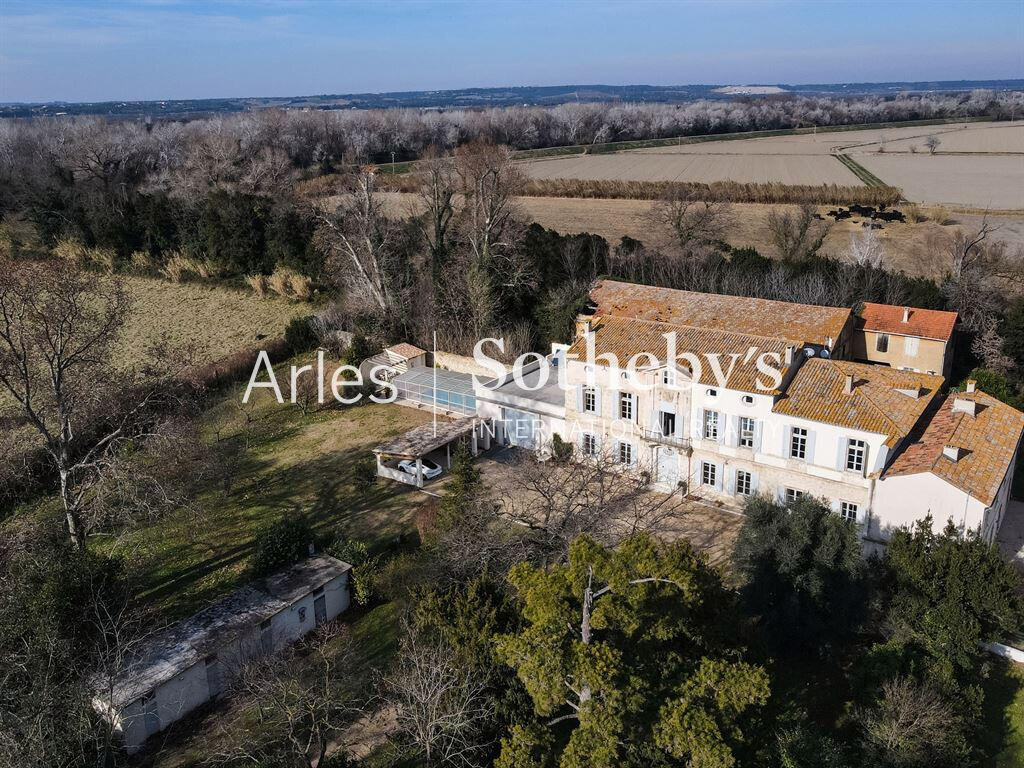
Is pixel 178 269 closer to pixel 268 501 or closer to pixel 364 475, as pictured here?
pixel 268 501

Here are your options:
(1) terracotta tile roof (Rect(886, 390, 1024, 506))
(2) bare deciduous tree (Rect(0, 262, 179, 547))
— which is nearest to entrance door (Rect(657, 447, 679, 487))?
(1) terracotta tile roof (Rect(886, 390, 1024, 506))

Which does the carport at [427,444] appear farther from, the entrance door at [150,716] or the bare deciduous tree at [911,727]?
the bare deciduous tree at [911,727]

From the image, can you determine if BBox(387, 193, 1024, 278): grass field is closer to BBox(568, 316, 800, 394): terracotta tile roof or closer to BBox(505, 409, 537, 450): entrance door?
BBox(568, 316, 800, 394): terracotta tile roof

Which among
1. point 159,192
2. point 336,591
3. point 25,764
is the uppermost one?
point 159,192

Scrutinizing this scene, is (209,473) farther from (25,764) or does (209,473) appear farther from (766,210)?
(766,210)

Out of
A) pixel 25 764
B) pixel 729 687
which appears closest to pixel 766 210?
pixel 729 687

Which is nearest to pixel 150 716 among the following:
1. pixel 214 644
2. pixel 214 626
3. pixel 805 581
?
pixel 214 644

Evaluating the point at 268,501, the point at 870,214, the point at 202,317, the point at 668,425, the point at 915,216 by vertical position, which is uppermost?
the point at 870,214
